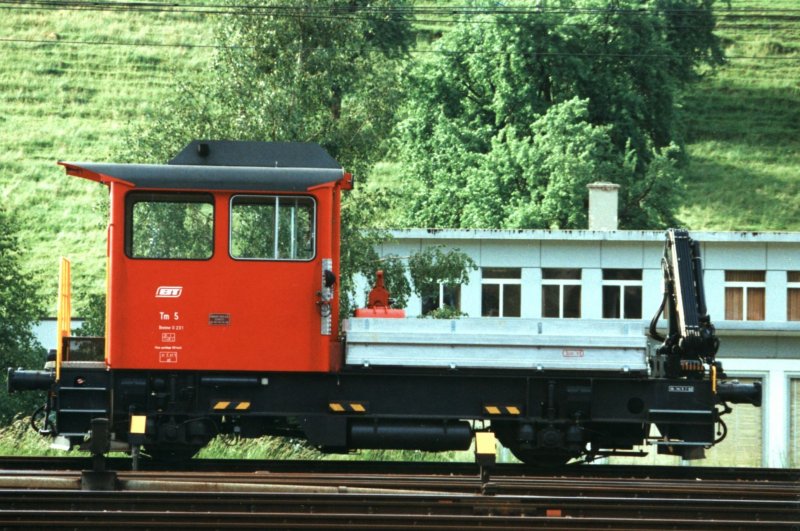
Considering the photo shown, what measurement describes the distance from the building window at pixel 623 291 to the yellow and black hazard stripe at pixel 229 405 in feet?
74.4

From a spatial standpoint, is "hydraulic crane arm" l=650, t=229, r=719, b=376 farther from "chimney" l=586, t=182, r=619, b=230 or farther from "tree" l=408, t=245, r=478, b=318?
"chimney" l=586, t=182, r=619, b=230

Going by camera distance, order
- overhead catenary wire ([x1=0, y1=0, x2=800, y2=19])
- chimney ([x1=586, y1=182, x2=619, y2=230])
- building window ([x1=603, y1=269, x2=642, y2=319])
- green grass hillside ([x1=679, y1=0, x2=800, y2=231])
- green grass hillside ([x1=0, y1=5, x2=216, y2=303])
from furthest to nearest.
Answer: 1. green grass hillside ([x1=679, y1=0, x2=800, y2=231])
2. green grass hillside ([x1=0, y1=5, x2=216, y2=303])
3. chimney ([x1=586, y1=182, x2=619, y2=230])
4. building window ([x1=603, y1=269, x2=642, y2=319])
5. overhead catenary wire ([x1=0, y1=0, x2=800, y2=19])

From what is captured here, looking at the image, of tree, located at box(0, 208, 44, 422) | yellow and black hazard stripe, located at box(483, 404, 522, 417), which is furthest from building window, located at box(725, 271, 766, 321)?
yellow and black hazard stripe, located at box(483, 404, 522, 417)

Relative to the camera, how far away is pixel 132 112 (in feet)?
207

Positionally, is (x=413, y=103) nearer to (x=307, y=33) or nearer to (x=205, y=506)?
(x=307, y=33)

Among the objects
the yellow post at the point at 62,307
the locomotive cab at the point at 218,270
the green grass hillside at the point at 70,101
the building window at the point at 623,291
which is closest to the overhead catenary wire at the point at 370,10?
the green grass hillside at the point at 70,101

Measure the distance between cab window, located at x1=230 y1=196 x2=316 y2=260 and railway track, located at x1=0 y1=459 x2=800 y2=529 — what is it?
2.66m

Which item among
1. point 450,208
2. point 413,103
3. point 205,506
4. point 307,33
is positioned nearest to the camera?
point 205,506

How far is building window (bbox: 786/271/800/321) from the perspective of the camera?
35.0 m

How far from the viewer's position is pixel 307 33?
2517 cm

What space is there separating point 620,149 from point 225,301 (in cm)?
4087

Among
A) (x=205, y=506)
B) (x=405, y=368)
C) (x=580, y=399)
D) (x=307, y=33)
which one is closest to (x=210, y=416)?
(x=405, y=368)

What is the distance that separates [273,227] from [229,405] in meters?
2.09

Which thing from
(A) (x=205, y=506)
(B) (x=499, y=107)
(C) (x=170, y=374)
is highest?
(B) (x=499, y=107)
